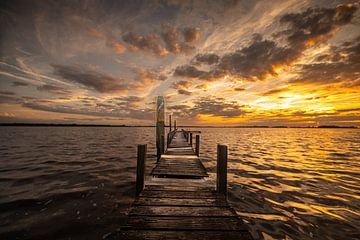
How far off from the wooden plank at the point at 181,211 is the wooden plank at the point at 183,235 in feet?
1.74

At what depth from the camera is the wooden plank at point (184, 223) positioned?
3016mm

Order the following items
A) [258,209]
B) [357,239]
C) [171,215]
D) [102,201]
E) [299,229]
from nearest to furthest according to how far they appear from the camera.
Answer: [171,215] → [357,239] → [299,229] → [258,209] → [102,201]

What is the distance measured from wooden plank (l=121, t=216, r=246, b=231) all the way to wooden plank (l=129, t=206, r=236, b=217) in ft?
0.46

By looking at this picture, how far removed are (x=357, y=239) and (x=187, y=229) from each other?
4856 millimetres

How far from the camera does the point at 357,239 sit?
4.32 m

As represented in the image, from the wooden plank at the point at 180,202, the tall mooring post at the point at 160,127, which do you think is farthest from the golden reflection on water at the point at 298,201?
the tall mooring post at the point at 160,127

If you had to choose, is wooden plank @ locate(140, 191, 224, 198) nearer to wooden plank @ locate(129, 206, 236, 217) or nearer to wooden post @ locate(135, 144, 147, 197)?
wooden plank @ locate(129, 206, 236, 217)

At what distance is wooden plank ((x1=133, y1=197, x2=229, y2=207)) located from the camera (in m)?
3.93

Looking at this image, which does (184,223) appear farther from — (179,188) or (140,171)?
(140,171)

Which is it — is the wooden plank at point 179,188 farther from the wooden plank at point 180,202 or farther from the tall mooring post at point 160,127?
the tall mooring post at point 160,127

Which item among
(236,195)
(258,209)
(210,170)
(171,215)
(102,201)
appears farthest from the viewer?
(210,170)

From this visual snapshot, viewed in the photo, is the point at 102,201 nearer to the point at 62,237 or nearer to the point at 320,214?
the point at 62,237

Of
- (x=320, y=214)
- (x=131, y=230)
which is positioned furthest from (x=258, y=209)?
(x=131, y=230)

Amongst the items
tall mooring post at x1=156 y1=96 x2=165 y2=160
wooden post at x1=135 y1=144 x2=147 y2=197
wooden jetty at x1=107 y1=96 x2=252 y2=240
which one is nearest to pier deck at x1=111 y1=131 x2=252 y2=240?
wooden jetty at x1=107 y1=96 x2=252 y2=240
